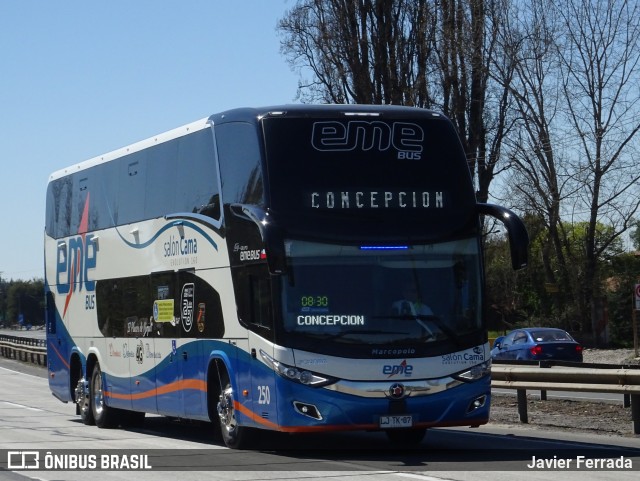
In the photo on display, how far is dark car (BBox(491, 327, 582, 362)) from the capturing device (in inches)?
1388

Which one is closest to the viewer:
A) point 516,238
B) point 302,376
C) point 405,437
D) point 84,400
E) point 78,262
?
point 302,376

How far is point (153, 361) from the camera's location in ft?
62.1

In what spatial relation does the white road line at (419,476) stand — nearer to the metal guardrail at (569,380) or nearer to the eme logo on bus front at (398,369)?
the eme logo on bus front at (398,369)

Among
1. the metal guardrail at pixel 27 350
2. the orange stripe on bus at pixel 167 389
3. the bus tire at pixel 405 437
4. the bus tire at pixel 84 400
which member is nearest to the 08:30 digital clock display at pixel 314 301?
the bus tire at pixel 405 437

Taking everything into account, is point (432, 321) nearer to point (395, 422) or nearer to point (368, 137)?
point (395, 422)

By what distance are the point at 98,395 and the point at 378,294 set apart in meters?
8.78

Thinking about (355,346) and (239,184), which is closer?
(355,346)

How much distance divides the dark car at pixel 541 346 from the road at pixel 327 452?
15.8 meters

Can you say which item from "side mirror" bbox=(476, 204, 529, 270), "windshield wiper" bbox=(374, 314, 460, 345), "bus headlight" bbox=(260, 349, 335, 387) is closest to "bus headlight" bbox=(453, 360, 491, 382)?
"windshield wiper" bbox=(374, 314, 460, 345)

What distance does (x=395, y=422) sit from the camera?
1427 centimetres

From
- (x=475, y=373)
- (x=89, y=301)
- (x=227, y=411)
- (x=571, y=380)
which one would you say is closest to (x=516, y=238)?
(x=475, y=373)

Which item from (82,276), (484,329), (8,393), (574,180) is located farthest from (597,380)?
(574,180)

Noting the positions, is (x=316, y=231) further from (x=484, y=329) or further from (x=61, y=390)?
(x=61, y=390)

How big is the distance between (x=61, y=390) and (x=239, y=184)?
9.85 metres
